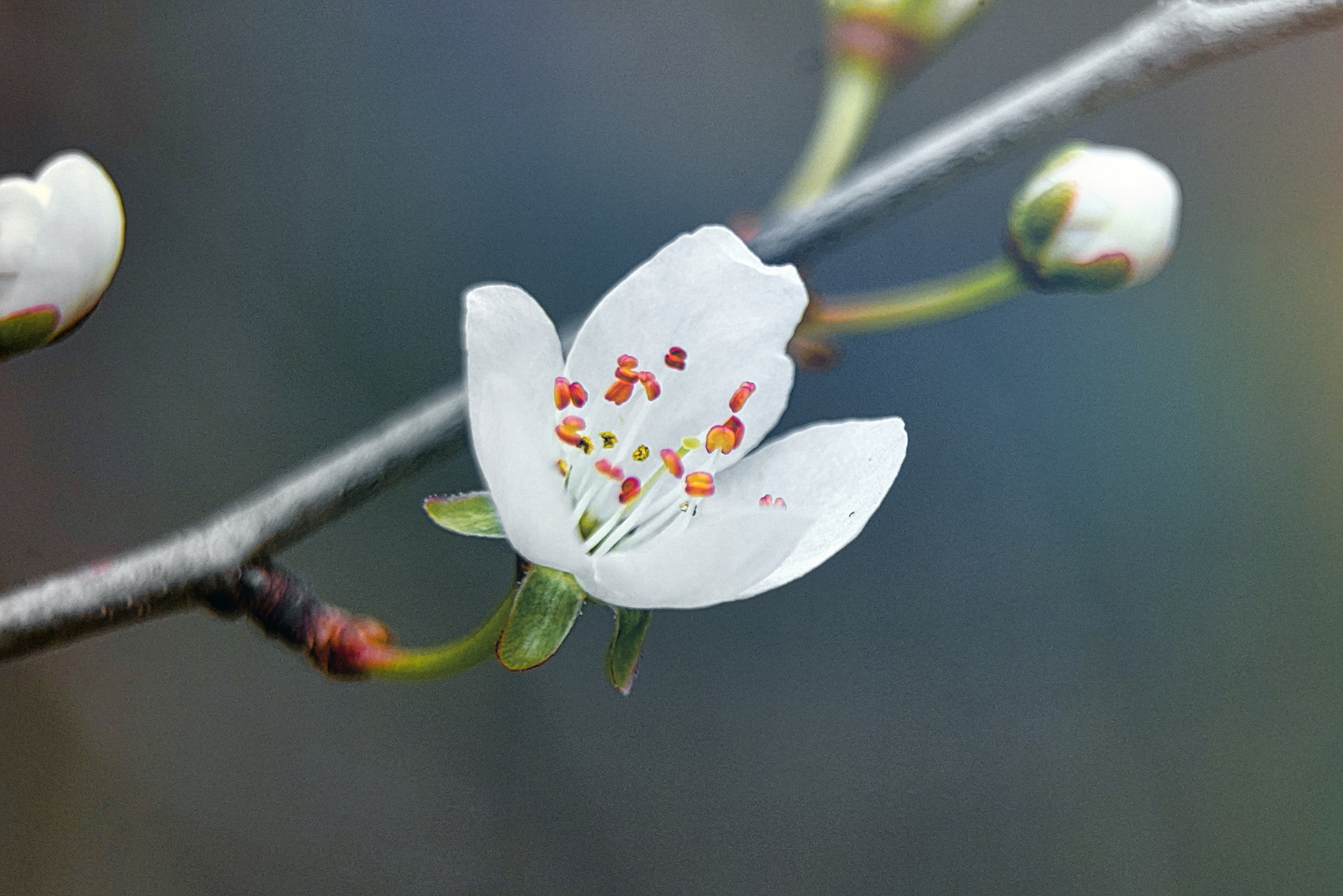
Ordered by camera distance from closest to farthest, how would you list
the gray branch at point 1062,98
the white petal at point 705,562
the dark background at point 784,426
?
the white petal at point 705,562, the gray branch at point 1062,98, the dark background at point 784,426

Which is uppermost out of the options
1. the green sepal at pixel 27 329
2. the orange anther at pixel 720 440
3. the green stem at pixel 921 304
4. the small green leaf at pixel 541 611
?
the green sepal at pixel 27 329

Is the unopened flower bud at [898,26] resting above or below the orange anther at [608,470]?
above

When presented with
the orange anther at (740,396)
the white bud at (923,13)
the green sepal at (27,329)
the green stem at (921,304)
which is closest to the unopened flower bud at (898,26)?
the white bud at (923,13)

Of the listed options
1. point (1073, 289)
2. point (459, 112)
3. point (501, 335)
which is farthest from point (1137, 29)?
point (459, 112)

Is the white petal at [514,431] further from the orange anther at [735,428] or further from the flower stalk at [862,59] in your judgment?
the flower stalk at [862,59]

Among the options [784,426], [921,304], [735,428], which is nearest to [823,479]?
[735,428]

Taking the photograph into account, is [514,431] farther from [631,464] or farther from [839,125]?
[839,125]

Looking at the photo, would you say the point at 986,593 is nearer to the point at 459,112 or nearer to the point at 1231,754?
the point at 1231,754

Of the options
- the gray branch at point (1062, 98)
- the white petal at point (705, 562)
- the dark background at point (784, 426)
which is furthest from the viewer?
the dark background at point (784, 426)
